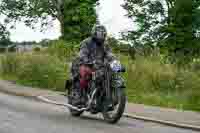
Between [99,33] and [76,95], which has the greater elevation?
[99,33]

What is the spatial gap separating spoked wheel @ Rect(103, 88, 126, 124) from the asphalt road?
14 cm

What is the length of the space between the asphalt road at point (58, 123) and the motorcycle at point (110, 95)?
229 mm

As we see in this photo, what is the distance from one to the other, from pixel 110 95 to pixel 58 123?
3.60 ft

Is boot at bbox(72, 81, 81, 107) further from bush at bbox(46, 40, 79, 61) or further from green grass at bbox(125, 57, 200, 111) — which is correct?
bush at bbox(46, 40, 79, 61)

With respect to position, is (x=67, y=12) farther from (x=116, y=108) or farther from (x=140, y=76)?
(x=116, y=108)

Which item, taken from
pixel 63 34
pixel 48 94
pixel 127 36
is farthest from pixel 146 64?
pixel 127 36

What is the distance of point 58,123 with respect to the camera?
13.1 metres

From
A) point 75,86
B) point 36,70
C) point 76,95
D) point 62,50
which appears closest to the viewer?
point 76,95

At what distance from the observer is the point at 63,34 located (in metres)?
51.2

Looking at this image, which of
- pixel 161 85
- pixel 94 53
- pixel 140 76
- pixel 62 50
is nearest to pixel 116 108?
pixel 94 53

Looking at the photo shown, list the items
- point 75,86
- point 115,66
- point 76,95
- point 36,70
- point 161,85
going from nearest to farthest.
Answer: point 115,66 < point 76,95 < point 75,86 < point 161,85 < point 36,70

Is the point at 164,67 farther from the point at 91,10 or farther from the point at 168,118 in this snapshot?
the point at 91,10

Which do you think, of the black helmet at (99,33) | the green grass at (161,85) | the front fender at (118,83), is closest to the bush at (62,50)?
the green grass at (161,85)

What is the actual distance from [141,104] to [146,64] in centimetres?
443
